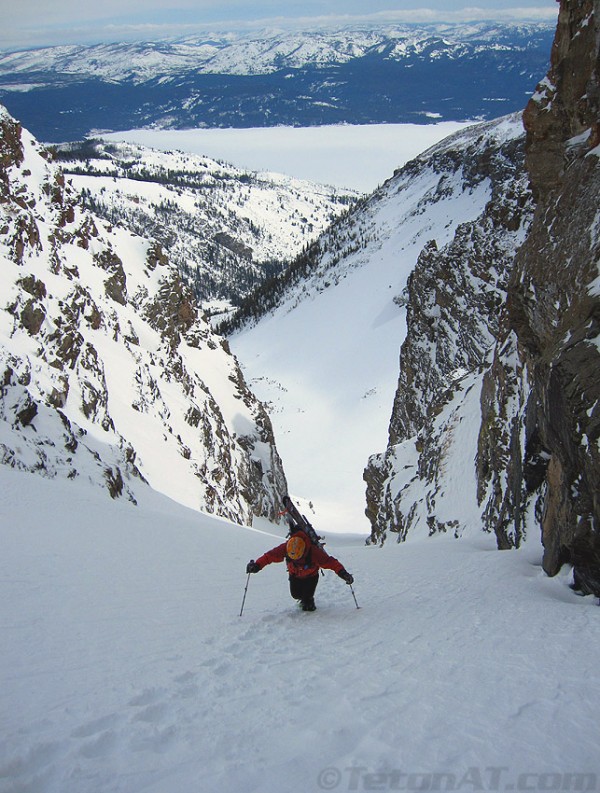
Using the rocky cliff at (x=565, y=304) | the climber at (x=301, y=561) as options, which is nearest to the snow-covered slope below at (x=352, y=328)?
the rocky cliff at (x=565, y=304)

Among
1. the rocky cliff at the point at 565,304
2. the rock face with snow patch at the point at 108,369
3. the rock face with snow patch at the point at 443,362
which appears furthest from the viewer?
the rock face with snow patch at the point at 443,362

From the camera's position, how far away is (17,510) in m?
11.9

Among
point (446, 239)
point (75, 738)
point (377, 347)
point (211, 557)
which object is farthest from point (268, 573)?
point (446, 239)

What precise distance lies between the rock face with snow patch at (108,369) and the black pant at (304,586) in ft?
41.1

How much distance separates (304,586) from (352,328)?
301 feet

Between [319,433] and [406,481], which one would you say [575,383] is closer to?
[406,481]

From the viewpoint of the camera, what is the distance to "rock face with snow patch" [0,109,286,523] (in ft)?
74.7

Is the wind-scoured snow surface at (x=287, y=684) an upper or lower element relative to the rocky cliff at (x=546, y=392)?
lower

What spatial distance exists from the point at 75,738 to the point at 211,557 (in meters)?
8.79

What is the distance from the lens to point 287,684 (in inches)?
192

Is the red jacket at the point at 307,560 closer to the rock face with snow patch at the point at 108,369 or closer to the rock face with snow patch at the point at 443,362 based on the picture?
the rock face with snow patch at the point at 443,362

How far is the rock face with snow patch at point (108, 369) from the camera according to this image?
22.8m

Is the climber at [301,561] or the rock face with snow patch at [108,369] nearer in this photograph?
the climber at [301,561]

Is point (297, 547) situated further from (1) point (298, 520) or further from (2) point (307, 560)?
(1) point (298, 520)
